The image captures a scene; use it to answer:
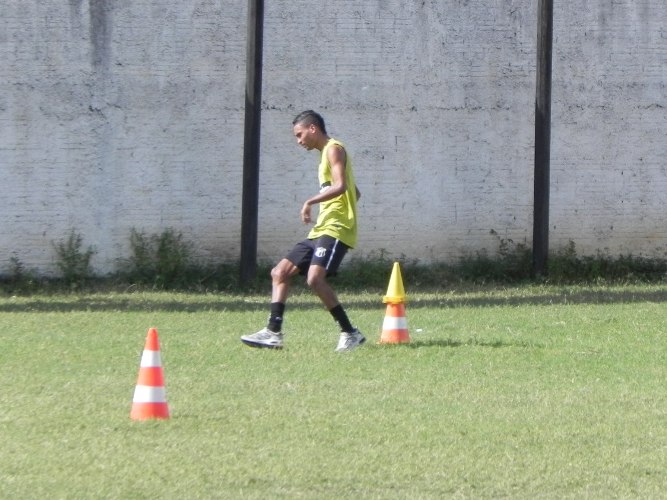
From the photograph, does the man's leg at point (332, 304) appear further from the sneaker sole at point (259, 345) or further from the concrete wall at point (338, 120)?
the concrete wall at point (338, 120)

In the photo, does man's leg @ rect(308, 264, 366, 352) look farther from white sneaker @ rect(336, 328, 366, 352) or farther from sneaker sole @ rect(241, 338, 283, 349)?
sneaker sole @ rect(241, 338, 283, 349)

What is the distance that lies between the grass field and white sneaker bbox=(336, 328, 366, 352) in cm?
9

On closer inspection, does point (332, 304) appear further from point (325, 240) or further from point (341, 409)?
point (341, 409)

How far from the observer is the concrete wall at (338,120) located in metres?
15.8

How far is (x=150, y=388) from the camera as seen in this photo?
7570 millimetres

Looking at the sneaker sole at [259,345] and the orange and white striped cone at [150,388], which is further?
the sneaker sole at [259,345]

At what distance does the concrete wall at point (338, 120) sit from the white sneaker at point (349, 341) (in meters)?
6.10

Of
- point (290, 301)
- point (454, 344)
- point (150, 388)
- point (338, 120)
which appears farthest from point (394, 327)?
point (338, 120)

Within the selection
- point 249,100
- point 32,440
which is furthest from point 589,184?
point 32,440

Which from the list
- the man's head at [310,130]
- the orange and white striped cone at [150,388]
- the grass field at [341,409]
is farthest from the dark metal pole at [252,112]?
the orange and white striped cone at [150,388]

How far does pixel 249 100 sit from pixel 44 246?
3.06m

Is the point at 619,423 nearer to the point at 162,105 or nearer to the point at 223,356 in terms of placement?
the point at 223,356

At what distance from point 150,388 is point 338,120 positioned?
9.12 m

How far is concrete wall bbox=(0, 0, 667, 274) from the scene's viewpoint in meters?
15.8
